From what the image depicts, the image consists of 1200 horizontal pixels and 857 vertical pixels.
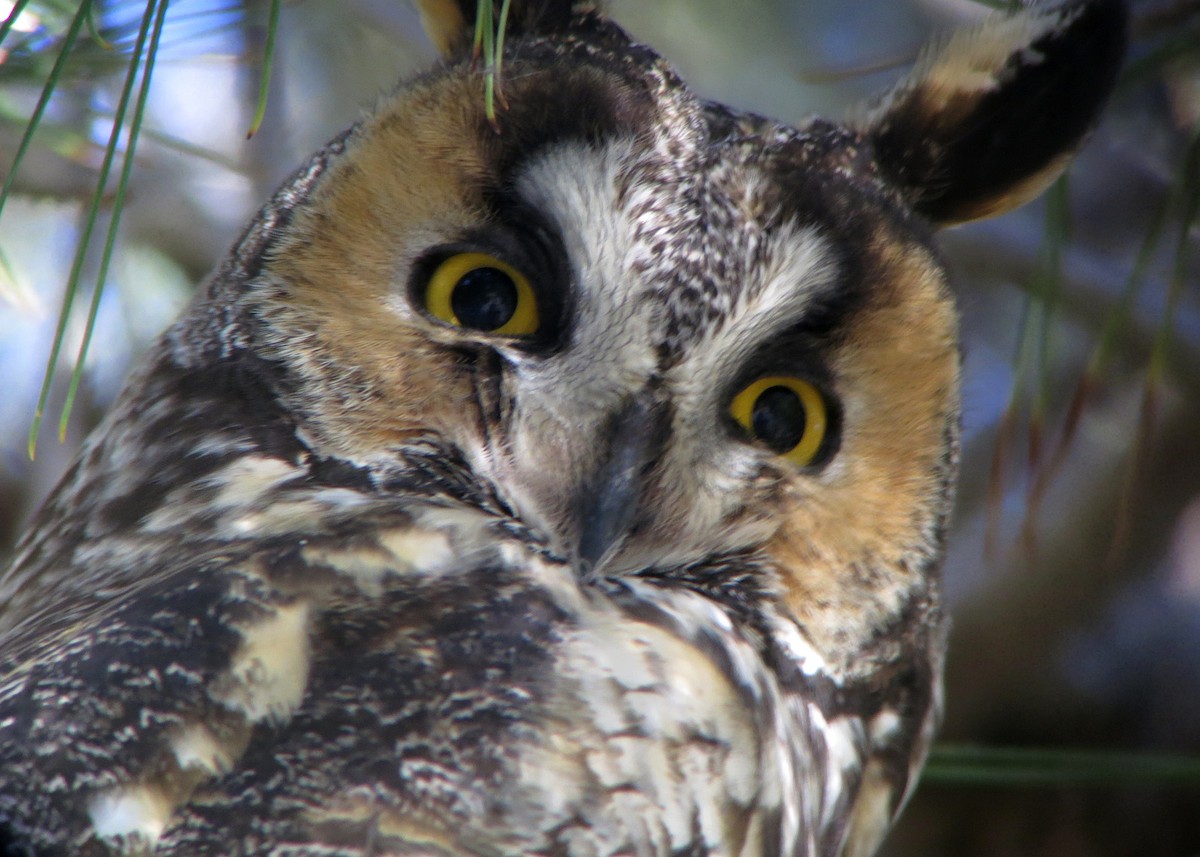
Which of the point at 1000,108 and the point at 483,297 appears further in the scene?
the point at 1000,108

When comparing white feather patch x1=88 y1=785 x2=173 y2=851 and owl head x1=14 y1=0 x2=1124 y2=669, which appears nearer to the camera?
white feather patch x1=88 y1=785 x2=173 y2=851

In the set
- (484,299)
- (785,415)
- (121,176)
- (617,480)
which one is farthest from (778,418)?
(121,176)

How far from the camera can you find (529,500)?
1274 mm

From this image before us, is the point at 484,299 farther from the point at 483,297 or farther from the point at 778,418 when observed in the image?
the point at 778,418

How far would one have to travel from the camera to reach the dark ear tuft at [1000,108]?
1.58 meters

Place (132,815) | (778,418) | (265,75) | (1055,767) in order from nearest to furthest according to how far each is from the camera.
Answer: (132,815) → (265,75) → (778,418) → (1055,767)

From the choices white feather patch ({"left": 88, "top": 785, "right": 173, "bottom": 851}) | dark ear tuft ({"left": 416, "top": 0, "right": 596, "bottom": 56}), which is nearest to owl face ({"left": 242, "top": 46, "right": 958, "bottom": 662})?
dark ear tuft ({"left": 416, "top": 0, "right": 596, "bottom": 56})

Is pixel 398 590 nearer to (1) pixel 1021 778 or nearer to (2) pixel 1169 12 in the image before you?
(1) pixel 1021 778

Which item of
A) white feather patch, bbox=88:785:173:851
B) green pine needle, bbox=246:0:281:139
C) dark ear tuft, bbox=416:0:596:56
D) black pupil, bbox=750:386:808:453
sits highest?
dark ear tuft, bbox=416:0:596:56

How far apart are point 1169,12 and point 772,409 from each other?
1.10 meters

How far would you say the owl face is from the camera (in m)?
1.25

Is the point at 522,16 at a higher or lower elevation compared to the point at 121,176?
higher

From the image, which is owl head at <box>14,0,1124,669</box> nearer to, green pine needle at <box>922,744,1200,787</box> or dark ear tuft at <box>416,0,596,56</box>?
dark ear tuft at <box>416,0,596,56</box>

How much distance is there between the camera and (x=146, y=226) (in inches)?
129
